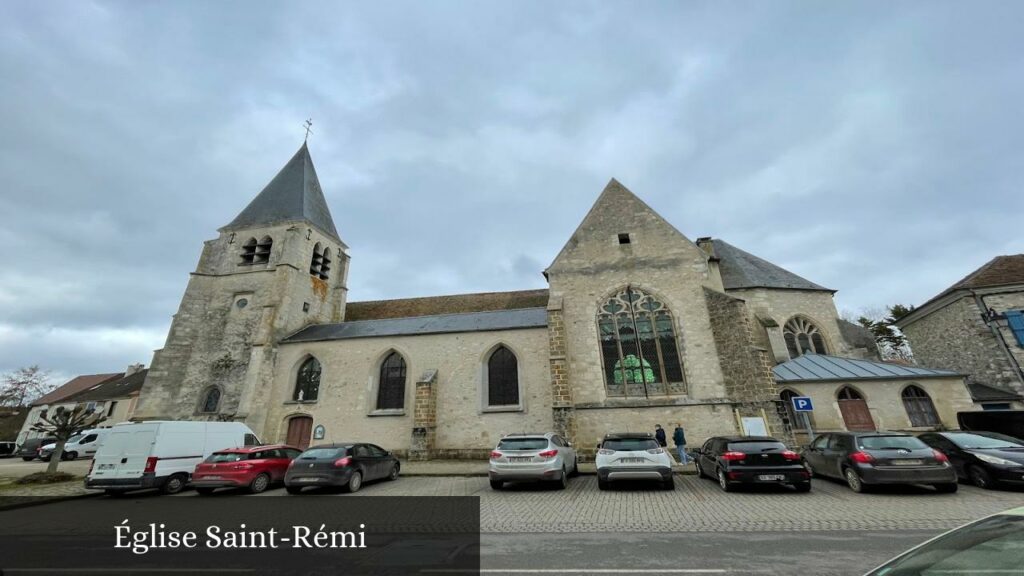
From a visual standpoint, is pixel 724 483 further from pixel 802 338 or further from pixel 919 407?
pixel 802 338

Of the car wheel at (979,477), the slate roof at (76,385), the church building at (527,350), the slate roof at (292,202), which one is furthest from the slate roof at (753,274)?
the slate roof at (76,385)

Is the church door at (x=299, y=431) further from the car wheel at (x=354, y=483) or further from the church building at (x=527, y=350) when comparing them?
the car wheel at (x=354, y=483)

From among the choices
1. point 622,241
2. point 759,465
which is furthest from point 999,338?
point 759,465

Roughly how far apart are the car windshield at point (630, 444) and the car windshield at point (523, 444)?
1.49 metres

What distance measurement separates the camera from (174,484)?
36.9 ft

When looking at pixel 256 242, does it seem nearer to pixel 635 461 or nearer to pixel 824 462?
pixel 635 461

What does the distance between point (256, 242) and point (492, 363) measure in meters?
17.3

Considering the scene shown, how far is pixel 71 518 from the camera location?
8.17 metres

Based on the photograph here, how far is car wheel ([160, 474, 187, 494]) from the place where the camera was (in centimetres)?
1110

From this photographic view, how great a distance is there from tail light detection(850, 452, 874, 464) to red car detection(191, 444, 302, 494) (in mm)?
14491

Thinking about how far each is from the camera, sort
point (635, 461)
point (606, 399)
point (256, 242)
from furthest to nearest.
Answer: point (256, 242)
point (606, 399)
point (635, 461)

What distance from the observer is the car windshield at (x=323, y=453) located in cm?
1041

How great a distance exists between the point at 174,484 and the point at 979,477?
65.2 feet

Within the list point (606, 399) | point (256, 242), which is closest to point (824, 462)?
point (606, 399)
